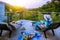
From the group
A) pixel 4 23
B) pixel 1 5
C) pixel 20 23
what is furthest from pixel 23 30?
pixel 1 5

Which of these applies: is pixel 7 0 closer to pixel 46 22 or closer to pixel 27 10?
pixel 27 10

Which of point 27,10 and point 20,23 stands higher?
point 27,10

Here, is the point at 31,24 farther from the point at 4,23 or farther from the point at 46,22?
the point at 4,23

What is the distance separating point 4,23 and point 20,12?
1.00 ft

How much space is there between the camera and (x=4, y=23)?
295 cm

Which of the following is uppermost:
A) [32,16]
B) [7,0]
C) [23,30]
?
[7,0]

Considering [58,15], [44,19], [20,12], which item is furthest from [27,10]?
[58,15]

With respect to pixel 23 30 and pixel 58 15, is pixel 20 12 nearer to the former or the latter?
pixel 23 30

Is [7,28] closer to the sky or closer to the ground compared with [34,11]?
closer to the ground

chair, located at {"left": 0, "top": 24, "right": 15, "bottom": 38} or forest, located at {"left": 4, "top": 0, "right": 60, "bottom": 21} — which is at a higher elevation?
forest, located at {"left": 4, "top": 0, "right": 60, "bottom": 21}

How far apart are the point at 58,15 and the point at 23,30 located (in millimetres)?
599

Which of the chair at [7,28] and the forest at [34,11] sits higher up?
the forest at [34,11]

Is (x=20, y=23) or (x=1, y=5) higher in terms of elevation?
(x=1, y=5)

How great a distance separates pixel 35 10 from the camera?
300cm
